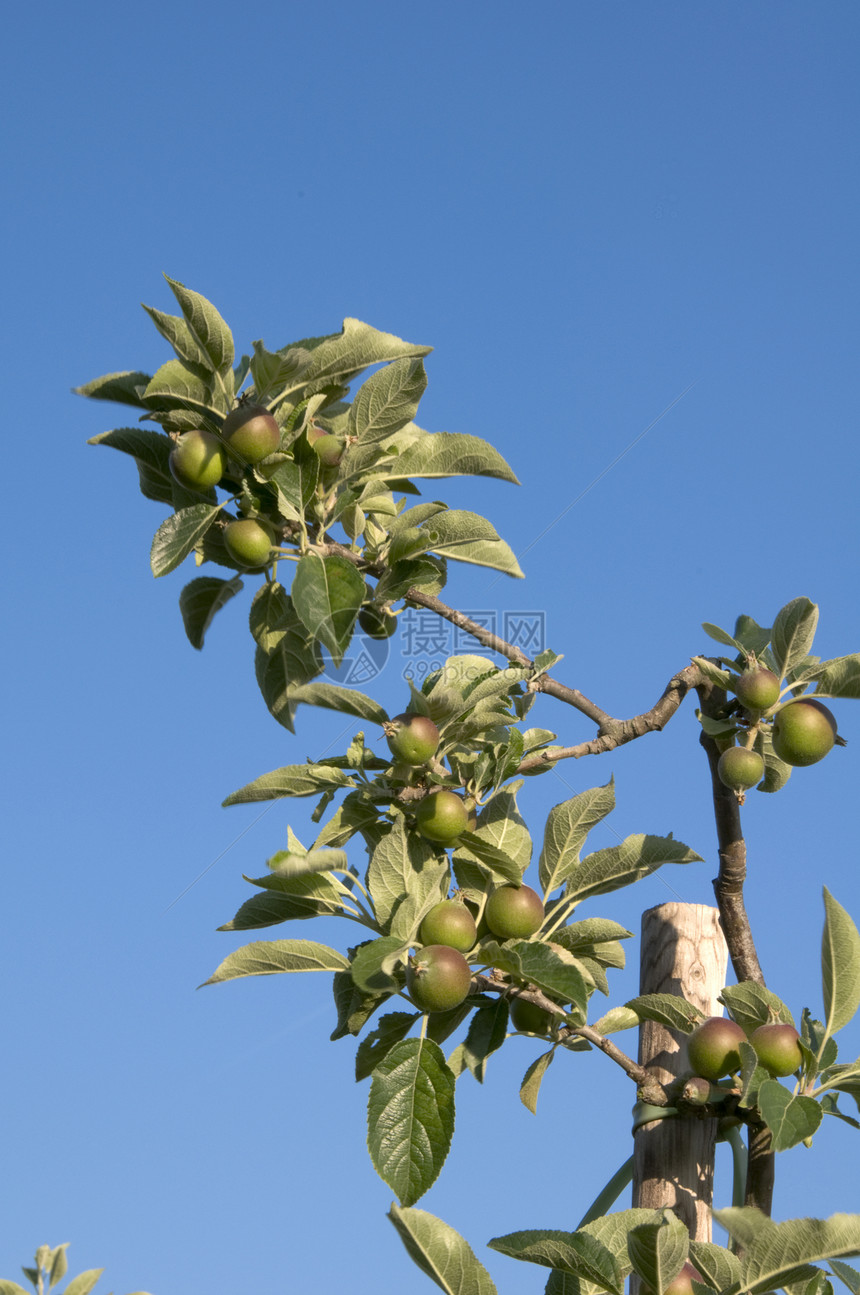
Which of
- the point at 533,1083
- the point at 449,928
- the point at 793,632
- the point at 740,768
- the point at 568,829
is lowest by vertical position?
the point at 533,1083

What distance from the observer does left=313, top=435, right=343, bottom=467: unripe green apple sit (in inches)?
84.8

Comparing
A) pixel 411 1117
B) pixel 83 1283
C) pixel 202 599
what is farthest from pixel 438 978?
pixel 83 1283

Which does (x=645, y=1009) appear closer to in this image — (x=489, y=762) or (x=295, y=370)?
(x=489, y=762)

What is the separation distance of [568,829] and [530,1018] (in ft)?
1.27

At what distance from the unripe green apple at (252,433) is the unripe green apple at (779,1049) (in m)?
1.43

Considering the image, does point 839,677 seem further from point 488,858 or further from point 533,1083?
point 533,1083

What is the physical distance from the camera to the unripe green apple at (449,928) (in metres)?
1.94

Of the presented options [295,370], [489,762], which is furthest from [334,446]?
[489,762]

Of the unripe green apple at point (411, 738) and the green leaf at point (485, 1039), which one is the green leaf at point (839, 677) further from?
the green leaf at point (485, 1039)

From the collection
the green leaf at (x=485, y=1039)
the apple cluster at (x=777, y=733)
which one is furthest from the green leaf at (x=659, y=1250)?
the apple cluster at (x=777, y=733)

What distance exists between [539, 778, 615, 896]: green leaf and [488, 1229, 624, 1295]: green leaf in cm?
73

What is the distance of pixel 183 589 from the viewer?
Result: 2359 mm

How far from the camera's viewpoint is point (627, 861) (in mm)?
2125

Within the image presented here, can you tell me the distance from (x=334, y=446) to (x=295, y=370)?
168mm
